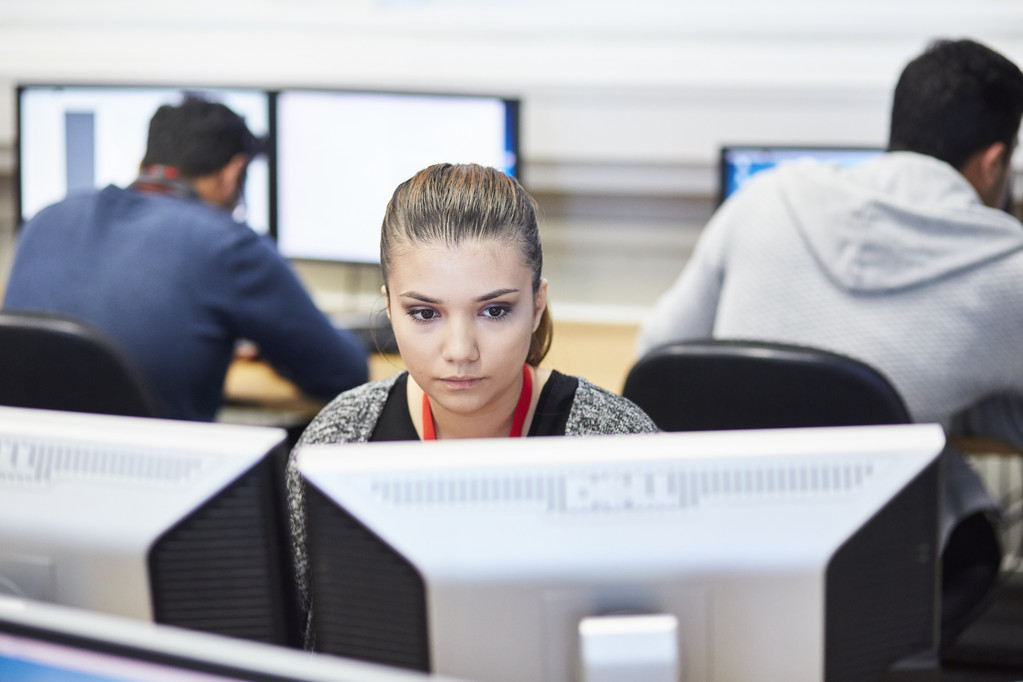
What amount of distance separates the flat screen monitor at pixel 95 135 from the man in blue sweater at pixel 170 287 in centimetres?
50

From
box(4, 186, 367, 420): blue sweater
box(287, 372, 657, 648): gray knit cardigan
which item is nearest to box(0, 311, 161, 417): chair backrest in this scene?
box(4, 186, 367, 420): blue sweater

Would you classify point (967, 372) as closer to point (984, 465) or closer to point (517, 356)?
point (517, 356)

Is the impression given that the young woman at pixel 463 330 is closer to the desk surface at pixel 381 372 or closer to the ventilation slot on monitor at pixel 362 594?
the ventilation slot on monitor at pixel 362 594

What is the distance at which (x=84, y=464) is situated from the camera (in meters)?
0.71

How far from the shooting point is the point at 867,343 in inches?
59.3

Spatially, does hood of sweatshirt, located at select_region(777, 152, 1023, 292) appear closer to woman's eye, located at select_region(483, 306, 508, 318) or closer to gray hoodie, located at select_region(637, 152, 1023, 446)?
gray hoodie, located at select_region(637, 152, 1023, 446)

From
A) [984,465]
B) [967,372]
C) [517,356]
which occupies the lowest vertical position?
[984,465]

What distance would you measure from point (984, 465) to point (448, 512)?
2.30 metres

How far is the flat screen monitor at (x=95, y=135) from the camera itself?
8.01 ft

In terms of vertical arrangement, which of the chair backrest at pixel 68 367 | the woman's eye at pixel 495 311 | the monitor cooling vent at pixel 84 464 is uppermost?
the woman's eye at pixel 495 311

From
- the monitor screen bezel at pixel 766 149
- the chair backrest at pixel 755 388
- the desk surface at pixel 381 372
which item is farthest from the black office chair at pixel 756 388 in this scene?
the monitor screen bezel at pixel 766 149

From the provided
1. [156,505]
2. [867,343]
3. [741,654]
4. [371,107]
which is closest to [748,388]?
[867,343]

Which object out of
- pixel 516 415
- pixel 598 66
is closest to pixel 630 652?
pixel 516 415

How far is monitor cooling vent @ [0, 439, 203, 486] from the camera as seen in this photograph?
0.69 m
